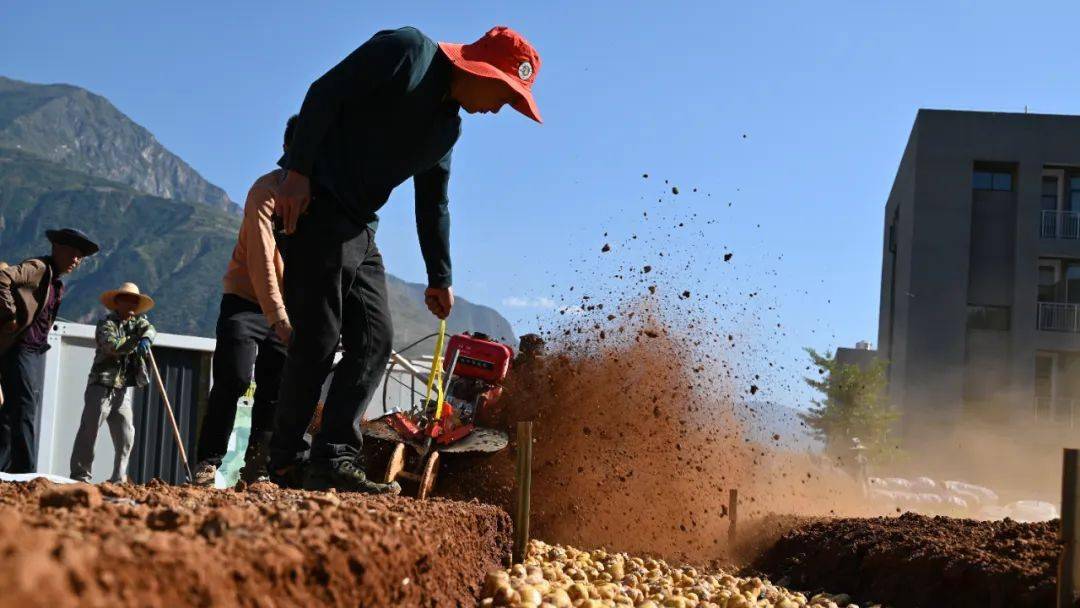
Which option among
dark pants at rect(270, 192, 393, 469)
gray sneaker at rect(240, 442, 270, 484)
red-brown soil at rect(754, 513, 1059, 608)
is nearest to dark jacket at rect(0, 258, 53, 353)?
gray sneaker at rect(240, 442, 270, 484)

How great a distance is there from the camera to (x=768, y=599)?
13.7 feet

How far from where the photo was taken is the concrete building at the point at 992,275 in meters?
35.5

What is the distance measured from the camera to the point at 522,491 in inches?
151

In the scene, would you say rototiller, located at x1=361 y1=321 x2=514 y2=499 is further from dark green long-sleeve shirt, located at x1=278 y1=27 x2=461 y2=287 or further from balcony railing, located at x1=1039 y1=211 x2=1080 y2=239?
balcony railing, located at x1=1039 y1=211 x2=1080 y2=239

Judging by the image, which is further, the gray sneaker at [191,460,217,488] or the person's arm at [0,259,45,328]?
the person's arm at [0,259,45,328]

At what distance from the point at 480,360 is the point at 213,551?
4676 millimetres

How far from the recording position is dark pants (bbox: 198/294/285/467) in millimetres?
4668

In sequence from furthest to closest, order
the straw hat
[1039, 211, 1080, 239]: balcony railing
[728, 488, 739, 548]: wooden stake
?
[1039, 211, 1080, 239]: balcony railing < the straw hat < [728, 488, 739, 548]: wooden stake

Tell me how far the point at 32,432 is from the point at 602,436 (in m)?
3.50

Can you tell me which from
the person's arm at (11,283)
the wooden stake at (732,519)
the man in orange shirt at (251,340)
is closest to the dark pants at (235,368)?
the man in orange shirt at (251,340)

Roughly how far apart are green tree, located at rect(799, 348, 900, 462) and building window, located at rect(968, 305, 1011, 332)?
11.0 feet

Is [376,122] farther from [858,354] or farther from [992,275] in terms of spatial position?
[858,354]

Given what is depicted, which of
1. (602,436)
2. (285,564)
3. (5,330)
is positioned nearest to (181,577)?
(285,564)

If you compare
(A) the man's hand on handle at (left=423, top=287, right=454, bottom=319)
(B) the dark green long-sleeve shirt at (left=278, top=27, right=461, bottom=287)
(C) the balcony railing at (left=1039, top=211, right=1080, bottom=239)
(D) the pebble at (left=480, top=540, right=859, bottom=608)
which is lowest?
(D) the pebble at (left=480, top=540, right=859, bottom=608)
